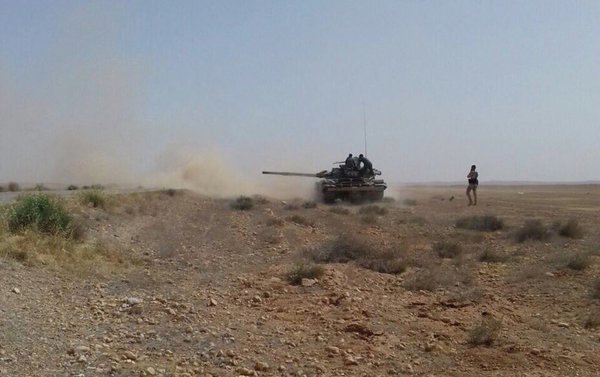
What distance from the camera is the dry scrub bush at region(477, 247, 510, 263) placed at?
44.4 feet

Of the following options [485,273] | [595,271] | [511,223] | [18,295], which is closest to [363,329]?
[18,295]

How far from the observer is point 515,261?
13398 mm

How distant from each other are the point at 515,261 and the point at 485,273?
1559 millimetres

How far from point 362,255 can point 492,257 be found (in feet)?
9.41

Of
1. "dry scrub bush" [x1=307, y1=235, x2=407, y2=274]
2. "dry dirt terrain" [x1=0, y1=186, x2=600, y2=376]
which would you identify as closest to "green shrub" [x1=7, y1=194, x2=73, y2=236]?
"dry dirt terrain" [x1=0, y1=186, x2=600, y2=376]

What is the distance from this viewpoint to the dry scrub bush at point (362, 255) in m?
12.4

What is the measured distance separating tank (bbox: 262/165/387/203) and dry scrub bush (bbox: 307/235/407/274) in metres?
16.7

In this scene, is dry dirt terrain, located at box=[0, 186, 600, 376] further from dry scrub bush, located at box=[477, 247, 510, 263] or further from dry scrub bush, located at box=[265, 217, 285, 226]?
dry scrub bush, located at box=[265, 217, 285, 226]

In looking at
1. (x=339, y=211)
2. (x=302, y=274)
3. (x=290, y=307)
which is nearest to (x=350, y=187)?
(x=339, y=211)

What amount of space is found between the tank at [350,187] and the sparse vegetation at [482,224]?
437 inches

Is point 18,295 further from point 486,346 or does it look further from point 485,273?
point 485,273

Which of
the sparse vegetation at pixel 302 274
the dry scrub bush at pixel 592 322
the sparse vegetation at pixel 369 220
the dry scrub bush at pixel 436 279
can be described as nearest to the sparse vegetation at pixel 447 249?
the dry scrub bush at pixel 436 279

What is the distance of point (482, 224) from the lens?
1953cm

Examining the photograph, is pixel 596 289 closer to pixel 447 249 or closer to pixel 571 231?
pixel 447 249
